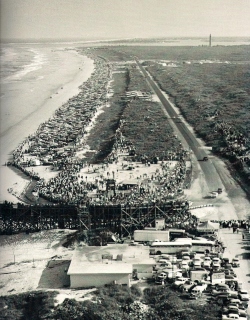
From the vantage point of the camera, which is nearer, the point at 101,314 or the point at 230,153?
the point at 101,314

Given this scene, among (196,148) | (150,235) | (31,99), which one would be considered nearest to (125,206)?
(150,235)

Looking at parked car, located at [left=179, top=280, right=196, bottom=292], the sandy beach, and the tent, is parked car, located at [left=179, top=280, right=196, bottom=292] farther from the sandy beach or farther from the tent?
the sandy beach

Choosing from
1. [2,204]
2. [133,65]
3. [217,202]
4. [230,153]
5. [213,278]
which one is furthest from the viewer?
[133,65]

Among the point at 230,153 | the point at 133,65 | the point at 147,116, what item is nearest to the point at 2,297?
the point at 230,153

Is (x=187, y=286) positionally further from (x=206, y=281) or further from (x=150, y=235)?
(x=150, y=235)

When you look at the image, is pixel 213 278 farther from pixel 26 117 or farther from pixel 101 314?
pixel 26 117

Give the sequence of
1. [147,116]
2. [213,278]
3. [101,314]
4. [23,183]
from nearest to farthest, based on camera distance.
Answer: [101,314] → [213,278] → [23,183] → [147,116]

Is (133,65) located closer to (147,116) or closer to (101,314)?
(147,116)
